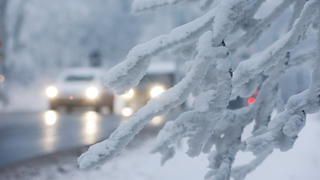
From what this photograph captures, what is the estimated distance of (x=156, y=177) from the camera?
630cm

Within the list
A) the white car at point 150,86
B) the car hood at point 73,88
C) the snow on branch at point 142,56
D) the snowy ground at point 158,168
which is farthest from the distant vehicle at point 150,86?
the snow on branch at point 142,56

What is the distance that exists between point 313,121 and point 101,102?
9817 mm

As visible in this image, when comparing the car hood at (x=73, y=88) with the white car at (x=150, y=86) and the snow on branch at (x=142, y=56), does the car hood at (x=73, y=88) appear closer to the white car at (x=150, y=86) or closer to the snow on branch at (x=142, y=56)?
the white car at (x=150, y=86)

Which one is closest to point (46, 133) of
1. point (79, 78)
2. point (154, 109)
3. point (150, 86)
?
point (150, 86)

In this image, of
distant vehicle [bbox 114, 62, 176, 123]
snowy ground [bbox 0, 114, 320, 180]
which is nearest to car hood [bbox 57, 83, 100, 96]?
distant vehicle [bbox 114, 62, 176, 123]

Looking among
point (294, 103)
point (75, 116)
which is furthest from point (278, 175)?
point (75, 116)

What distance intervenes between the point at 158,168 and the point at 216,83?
3949 millimetres

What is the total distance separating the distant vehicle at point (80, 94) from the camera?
726 inches

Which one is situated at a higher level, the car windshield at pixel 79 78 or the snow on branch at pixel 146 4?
the car windshield at pixel 79 78

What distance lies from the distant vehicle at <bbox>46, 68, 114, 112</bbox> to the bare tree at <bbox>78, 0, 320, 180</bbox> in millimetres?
15312

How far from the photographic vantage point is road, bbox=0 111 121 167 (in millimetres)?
8867

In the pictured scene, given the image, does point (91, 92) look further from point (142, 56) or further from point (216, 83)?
point (142, 56)

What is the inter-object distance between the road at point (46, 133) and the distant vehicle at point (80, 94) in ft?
7.56

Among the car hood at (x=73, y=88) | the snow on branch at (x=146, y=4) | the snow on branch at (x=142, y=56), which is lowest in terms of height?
the snow on branch at (x=142, y=56)
